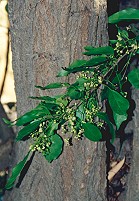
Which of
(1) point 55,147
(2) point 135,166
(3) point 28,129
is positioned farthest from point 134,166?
(3) point 28,129

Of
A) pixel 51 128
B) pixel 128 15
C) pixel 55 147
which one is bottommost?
pixel 55 147

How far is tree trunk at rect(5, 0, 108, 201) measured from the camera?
184cm

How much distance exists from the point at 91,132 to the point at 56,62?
0.44 m

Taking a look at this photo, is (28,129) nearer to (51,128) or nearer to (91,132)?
(51,128)

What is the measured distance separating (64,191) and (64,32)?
2.89ft

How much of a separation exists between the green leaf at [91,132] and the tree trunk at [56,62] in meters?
0.33

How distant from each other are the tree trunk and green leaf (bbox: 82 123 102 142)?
33cm

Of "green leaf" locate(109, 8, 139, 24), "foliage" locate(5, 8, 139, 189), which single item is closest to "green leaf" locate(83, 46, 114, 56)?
"foliage" locate(5, 8, 139, 189)

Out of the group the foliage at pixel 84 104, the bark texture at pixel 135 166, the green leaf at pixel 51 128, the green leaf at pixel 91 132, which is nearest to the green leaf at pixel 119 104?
the foliage at pixel 84 104

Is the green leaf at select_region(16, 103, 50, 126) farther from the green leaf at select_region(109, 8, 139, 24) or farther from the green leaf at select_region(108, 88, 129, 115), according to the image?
the green leaf at select_region(109, 8, 139, 24)

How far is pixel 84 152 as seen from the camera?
2.03 m

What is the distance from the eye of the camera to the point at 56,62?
75.6 inches

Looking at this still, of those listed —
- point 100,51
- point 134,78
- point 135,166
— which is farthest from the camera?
point 135,166

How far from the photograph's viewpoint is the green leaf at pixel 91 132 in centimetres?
166
